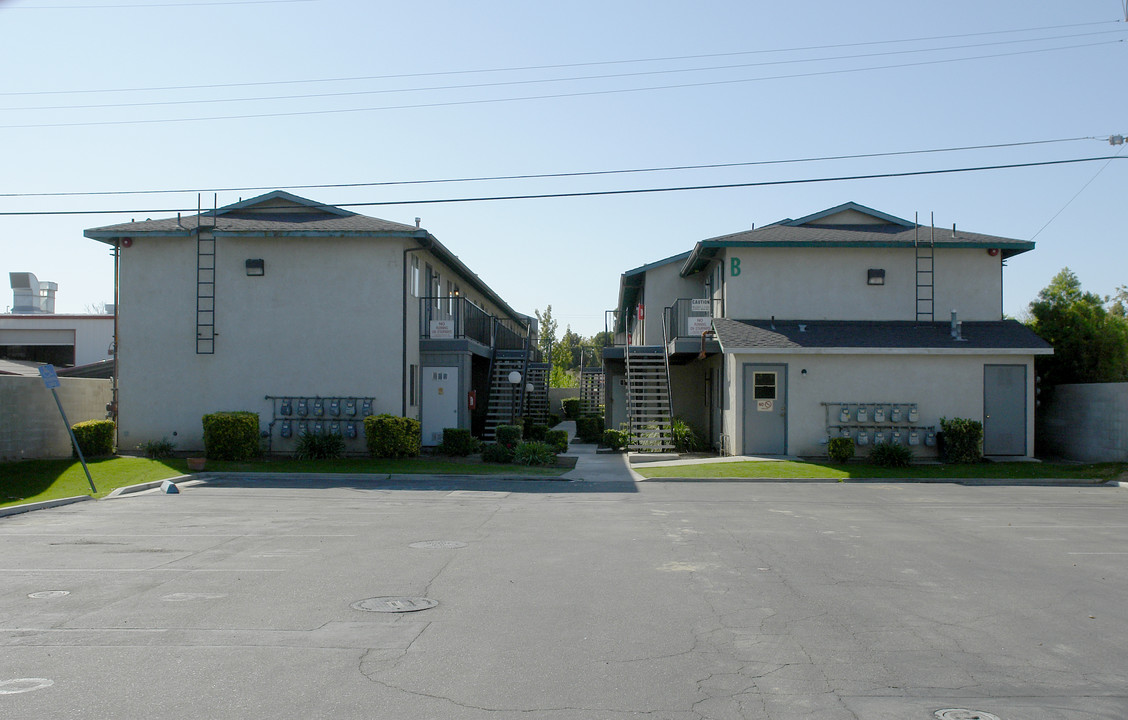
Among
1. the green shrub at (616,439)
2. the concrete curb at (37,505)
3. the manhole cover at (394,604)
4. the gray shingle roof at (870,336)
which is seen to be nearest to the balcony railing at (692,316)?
the gray shingle roof at (870,336)

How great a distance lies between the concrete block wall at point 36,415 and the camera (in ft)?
66.7

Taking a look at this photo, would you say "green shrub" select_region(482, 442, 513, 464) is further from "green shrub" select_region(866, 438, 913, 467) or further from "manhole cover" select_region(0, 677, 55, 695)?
"manhole cover" select_region(0, 677, 55, 695)

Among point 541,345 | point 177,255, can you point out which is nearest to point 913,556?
point 177,255

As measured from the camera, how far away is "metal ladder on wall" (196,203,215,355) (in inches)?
922

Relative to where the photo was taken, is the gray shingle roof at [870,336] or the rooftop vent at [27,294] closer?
the gray shingle roof at [870,336]

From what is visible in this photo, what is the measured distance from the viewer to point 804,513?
13.9 meters

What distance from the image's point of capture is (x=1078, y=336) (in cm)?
2495

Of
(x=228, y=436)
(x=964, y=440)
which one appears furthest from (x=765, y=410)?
(x=228, y=436)

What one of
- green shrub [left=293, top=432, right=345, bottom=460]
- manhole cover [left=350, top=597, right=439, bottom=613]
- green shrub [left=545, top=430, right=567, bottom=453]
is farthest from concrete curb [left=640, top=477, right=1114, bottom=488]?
manhole cover [left=350, top=597, right=439, bottom=613]

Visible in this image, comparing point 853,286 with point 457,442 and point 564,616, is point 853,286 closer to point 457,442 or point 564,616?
point 457,442

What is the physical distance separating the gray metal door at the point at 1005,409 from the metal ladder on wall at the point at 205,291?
20767 mm

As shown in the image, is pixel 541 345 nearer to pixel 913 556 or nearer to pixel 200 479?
pixel 200 479

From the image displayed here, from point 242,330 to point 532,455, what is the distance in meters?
8.68

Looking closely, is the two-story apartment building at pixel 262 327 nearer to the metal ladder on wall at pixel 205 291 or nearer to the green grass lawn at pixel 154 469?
the metal ladder on wall at pixel 205 291
